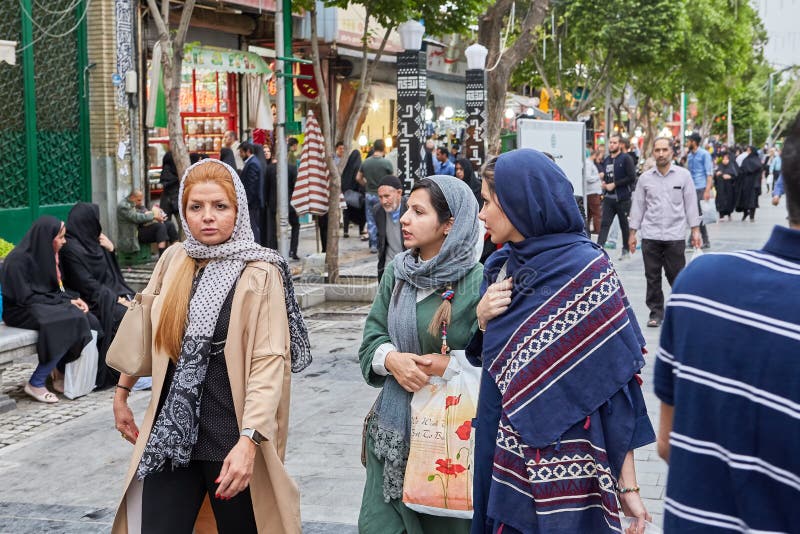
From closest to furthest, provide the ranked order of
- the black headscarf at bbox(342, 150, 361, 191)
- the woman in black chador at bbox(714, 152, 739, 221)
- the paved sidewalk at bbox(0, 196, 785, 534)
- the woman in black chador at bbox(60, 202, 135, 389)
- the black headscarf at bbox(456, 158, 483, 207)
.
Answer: the paved sidewalk at bbox(0, 196, 785, 534)
the woman in black chador at bbox(60, 202, 135, 389)
the black headscarf at bbox(456, 158, 483, 207)
the black headscarf at bbox(342, 150, 361, 191)
the woman in black chador at bbox(714, 152, 739, 221)

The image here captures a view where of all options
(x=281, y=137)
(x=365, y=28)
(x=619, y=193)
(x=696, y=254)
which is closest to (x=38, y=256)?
(x=696, y=254)

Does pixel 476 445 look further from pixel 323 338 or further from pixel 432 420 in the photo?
pixel 323 338

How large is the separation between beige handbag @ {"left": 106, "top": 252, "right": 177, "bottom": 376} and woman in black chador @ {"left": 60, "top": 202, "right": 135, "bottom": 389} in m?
5.37

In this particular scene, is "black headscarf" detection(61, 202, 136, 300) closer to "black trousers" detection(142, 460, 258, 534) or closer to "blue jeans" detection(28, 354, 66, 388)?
"blue jeans" detection(28, 354, 66, 388)

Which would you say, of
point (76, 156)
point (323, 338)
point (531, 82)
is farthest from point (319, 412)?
point (531, 82)

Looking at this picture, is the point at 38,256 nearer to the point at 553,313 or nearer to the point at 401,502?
→ the point at 401,502

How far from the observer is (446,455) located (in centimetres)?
368

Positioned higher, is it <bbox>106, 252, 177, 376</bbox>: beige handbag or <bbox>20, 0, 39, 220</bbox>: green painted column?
<bbox>20, 0, 39, 220</bbox>: green painted column

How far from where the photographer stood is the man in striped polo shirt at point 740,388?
6.77 feet

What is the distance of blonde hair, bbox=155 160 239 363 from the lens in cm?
362

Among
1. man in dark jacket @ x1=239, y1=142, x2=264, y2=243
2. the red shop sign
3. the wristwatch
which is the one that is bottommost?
the wristwatch

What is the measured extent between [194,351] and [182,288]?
239mm

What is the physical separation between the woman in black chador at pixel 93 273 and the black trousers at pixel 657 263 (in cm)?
511

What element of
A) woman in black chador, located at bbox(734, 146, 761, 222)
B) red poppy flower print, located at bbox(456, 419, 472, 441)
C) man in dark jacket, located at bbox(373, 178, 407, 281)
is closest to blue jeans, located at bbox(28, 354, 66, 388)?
man in dark jacket, located at bbox(373, 178, 407, 281)
